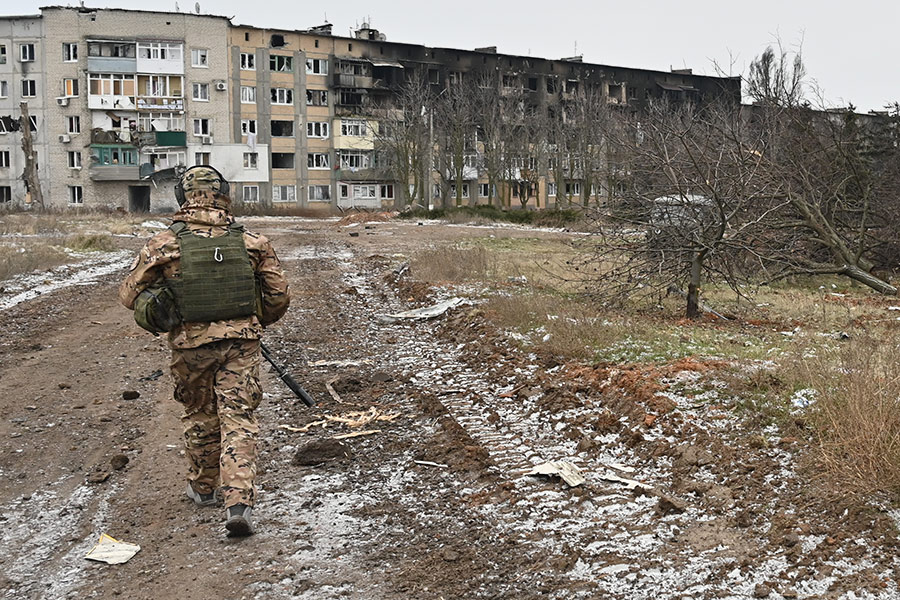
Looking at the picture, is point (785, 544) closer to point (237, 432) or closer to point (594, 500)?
point (594, 500)

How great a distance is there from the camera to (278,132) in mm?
68750

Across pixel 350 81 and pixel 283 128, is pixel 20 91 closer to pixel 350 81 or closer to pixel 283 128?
pixel 283 128

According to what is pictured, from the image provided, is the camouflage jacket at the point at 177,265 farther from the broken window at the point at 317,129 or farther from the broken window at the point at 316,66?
the broken window at the point at 316,66

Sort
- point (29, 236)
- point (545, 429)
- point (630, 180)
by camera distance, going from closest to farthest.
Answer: point (545, 429) → point (630, 180) → point (29, 236)

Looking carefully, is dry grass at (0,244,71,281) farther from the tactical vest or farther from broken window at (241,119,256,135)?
broken window at (241,119,256,135)

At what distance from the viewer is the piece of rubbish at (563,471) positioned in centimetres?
580

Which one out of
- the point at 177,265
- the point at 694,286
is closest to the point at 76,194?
the point at 694,286

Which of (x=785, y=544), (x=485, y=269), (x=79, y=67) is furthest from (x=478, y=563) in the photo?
(x=79, y=67)

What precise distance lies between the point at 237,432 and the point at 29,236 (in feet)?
89.7

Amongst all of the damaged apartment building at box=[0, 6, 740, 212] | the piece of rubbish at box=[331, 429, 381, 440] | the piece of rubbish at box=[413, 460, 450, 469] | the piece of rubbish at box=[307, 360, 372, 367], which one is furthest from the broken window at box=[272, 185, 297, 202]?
the piece of rubbish at box=[413, 460, 450, 469]

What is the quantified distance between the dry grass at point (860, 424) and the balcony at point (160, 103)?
6351cm

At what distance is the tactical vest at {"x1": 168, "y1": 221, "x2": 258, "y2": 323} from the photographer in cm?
542

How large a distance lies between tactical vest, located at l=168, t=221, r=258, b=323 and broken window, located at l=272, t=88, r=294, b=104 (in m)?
65.1

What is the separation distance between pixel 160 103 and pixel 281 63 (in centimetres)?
974
